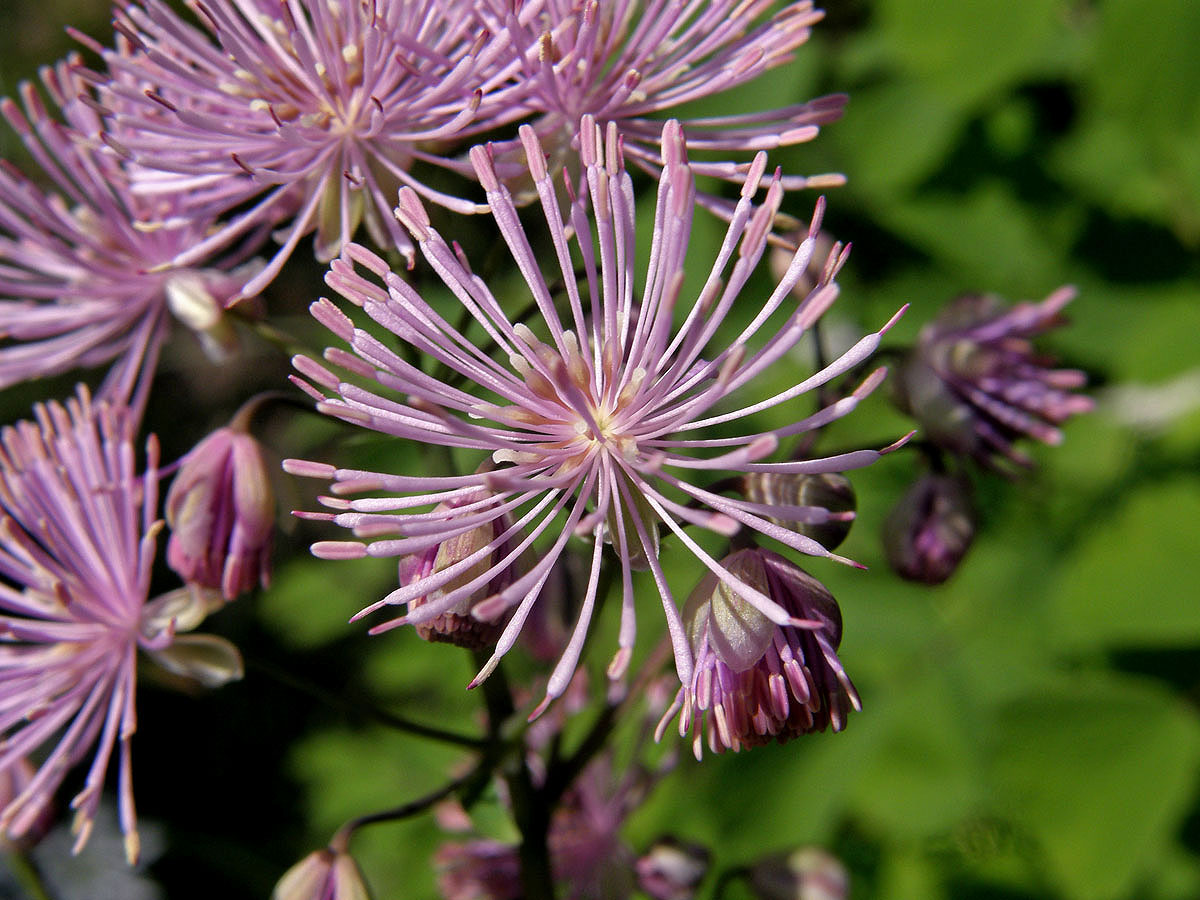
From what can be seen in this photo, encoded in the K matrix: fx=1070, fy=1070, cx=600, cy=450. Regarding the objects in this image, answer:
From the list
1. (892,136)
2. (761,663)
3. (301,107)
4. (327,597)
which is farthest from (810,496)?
(327,597)

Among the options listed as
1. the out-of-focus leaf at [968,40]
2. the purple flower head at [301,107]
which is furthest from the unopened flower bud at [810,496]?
the out-of-focus leaf at [968,40]

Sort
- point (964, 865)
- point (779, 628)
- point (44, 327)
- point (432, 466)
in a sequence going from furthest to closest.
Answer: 1. point (964, 865)
2. point (44, 327)
3. point (432, 466)
4. point (779, 628)

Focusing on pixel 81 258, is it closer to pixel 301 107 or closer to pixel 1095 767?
pixel 301 107

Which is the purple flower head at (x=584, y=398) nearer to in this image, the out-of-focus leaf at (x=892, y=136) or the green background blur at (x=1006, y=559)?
the green background blur at (x=1006, y=559)

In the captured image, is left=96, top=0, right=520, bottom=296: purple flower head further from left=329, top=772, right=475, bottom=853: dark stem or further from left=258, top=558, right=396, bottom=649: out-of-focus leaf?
left=258, top=558, right=396, bottom=649: out-of-focus leaf

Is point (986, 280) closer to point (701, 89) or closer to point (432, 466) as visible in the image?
point (701, 89)

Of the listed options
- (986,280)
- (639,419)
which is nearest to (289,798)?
(986,280)
